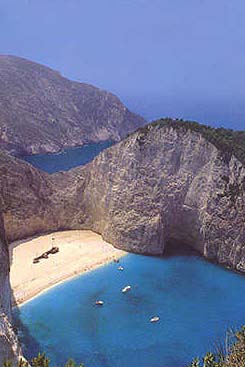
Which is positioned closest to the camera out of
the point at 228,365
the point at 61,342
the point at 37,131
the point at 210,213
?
the point at 228,365

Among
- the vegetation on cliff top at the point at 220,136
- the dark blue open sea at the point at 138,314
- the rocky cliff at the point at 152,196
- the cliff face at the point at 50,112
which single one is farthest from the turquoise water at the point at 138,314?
the cliff face at the point at 50,112

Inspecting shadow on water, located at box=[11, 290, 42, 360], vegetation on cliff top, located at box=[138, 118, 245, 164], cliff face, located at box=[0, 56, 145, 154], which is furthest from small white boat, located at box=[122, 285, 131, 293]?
cliff face, located at box=[0, 56, 145, 154]

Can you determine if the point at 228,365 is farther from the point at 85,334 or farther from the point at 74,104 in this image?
the point at 74,104

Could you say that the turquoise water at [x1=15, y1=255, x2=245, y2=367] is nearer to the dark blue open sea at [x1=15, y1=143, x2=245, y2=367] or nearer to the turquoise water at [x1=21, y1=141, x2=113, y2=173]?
the dark blue open sea at [x1=15, y1=143, x2=245, y2=367]

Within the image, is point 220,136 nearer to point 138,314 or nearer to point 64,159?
point 138,314

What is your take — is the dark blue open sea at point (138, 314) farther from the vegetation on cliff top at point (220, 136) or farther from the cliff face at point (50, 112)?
the cliff face at point (50, 112)

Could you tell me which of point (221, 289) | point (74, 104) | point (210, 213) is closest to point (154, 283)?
point (221, 289)
